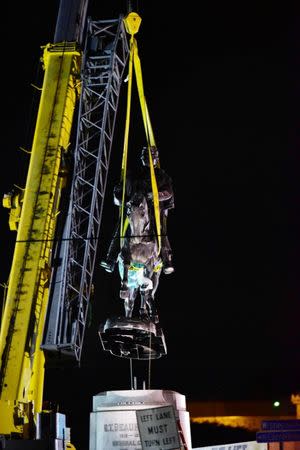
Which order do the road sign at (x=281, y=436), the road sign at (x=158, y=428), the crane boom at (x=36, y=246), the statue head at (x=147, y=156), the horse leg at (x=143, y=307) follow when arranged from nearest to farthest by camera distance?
the road sign at (x=158, y=428) → the road sign at (x=281, y=436) → the horse leg at (x=143, y=307) → the statue head at (x=147, y=156) → the crane boom at (x=36, y=246)

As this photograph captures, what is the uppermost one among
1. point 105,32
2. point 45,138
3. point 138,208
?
point 105,32

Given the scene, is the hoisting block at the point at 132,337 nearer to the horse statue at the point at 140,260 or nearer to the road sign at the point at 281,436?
the horse statue at the point at 140,260

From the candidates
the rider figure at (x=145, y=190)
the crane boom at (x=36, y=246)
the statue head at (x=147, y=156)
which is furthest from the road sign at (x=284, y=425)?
the statue head at (x=147, y=156)

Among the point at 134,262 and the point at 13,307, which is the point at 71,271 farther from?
the point at 134,262

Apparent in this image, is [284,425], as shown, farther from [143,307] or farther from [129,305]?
[129,305]

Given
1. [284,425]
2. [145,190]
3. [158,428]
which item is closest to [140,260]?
[145,190]

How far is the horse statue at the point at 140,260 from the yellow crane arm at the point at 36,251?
337cm

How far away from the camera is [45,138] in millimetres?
18594

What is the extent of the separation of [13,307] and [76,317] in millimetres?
1913

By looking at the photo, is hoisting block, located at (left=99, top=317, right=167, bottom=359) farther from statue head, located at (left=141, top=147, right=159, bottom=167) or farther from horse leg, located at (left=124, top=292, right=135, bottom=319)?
statue head, located at (left=141, top=147, right=159, bottom=167)

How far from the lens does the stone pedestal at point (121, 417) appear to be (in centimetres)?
1248

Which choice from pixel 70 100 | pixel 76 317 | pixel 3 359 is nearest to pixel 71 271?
pixel 76 317

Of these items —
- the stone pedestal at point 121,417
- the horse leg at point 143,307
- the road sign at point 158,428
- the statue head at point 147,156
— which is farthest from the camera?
the statue head at point 147,156

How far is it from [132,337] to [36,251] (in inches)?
169
